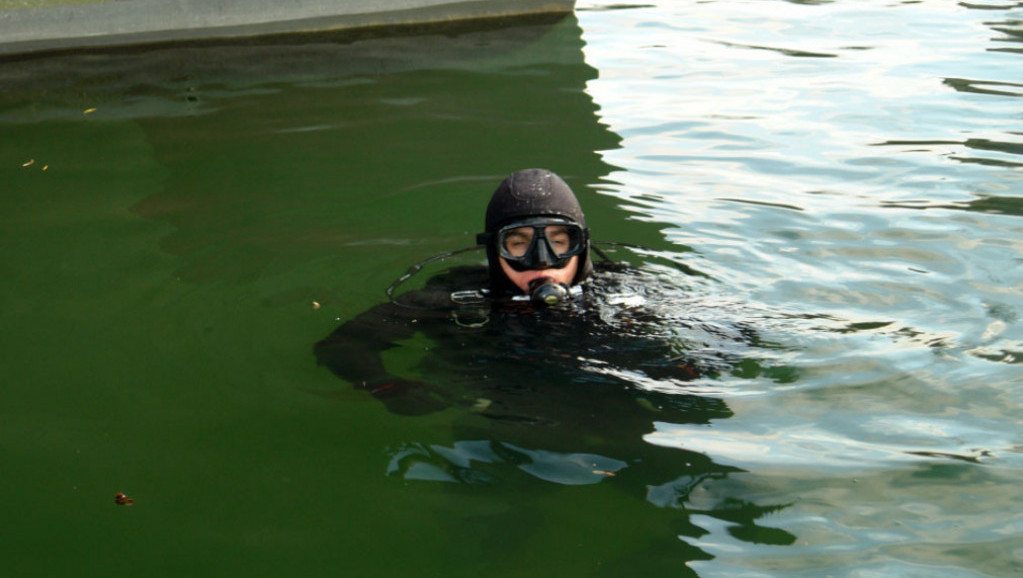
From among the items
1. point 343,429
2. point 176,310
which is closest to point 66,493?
point 343,429

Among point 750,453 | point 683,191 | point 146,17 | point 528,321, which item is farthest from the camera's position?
point 146,17

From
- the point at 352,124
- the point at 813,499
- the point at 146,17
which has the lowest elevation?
the point at 813,499

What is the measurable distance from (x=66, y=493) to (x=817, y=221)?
4145mm

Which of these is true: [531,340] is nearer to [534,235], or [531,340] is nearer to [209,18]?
[534,235]

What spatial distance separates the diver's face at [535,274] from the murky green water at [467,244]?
20.5 inches

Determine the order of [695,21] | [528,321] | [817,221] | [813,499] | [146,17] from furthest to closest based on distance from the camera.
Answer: [695,21], [146,17], [817,221], [528,321], [813,499]

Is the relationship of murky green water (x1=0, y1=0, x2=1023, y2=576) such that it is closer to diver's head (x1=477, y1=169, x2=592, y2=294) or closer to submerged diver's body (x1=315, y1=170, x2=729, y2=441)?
submerged diver's body (x1=315, y1=170, x2=729, y2=441)

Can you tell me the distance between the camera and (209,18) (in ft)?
30.5

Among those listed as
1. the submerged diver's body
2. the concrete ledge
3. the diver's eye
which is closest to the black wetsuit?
the submerged diver's body

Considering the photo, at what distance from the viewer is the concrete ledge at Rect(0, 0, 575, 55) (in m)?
8.87

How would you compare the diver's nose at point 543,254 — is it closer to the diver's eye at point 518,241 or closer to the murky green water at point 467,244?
the diver's eye at point 518,241

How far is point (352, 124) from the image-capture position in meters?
7.93

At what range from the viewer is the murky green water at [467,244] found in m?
3.30

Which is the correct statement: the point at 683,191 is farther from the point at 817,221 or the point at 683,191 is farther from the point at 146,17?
the point at 146,17
